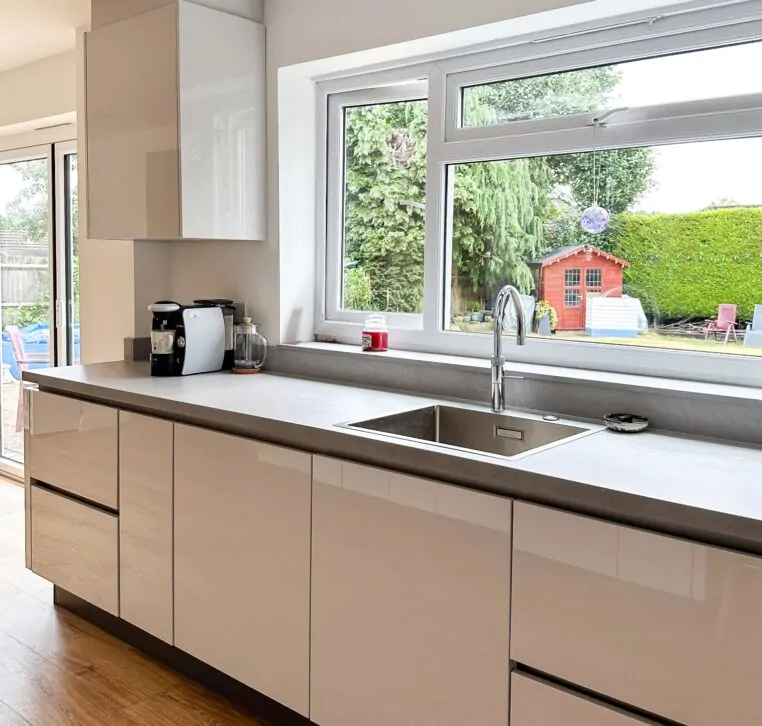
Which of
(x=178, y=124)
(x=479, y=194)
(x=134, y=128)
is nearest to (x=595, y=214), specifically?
(x=479, y=194)

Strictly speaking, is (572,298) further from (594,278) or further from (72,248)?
(72,248)

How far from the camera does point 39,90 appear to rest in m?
4.16

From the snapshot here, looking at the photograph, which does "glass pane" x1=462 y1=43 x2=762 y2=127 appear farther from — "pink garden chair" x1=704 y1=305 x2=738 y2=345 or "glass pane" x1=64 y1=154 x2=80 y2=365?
"glass pane" x1=64 y1=154 x2=80 y2=365

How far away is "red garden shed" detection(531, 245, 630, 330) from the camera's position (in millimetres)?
2438

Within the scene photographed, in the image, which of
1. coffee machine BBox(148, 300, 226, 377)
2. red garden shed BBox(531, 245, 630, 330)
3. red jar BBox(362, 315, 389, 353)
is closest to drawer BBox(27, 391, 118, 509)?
coffee machine BBox(148, 300, 226, 377)

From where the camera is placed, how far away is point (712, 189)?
2.20 m

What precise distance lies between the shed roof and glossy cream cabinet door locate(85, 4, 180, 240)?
1.20 m

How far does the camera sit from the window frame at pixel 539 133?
2.16 meters

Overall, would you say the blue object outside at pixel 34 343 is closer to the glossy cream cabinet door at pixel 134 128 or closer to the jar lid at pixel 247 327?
the glossy cream cabinet door at pixel 134 128

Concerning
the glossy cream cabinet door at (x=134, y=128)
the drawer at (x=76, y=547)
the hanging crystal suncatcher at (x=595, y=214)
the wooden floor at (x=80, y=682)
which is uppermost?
the glossy cream cabinet door at (x=134, y=128)

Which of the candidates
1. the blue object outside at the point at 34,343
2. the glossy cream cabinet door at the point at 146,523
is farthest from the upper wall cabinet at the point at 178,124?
the blue object outside at the point at 34,343

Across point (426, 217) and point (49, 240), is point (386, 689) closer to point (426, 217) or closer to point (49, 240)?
point (426, 217)

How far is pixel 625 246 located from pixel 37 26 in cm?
273

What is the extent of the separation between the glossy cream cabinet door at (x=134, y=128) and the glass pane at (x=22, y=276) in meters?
1.55
